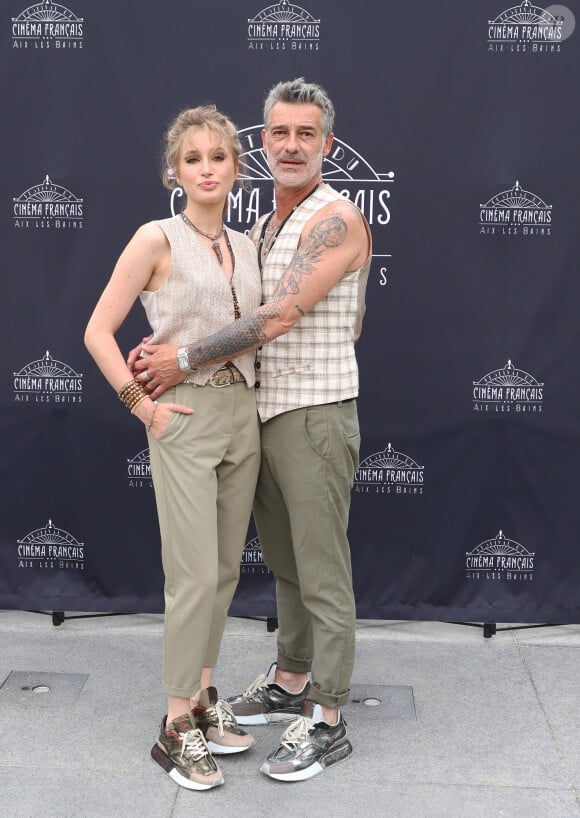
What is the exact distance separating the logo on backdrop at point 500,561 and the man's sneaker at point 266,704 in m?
0.95

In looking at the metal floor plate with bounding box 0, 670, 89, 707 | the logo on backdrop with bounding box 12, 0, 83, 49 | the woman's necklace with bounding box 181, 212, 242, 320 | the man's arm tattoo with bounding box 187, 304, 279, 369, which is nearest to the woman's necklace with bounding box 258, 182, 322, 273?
the woman's necklace with bounding box 181, 212, 242, 320

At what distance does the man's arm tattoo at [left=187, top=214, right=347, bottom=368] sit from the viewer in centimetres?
272

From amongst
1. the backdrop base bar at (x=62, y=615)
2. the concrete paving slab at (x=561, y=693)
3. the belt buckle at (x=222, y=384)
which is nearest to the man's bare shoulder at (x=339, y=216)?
the belt buckle at (x=222, y=384)

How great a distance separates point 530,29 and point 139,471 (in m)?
2.18

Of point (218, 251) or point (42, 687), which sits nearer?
point (218, 251)

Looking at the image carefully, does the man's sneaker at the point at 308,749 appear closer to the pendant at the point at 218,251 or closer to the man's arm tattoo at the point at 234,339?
the man's arm tattoo at the point at 234,339

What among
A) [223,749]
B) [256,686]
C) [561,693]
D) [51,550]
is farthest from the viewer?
[51,550]

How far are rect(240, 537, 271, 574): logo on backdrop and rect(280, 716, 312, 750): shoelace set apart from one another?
3.51 ft

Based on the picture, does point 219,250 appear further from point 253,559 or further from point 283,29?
point 253,559

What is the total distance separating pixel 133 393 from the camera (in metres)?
2.76

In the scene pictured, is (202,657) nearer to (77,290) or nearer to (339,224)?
(339,224)

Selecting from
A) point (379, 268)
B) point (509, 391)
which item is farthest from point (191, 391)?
point (509, 391)

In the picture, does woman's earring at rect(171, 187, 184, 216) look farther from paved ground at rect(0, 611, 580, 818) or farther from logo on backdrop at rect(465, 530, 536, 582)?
logo on backdrop at rect(465, 530, 536, 582)

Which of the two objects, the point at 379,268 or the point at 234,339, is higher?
the point at 379,268
